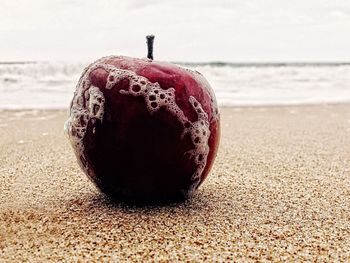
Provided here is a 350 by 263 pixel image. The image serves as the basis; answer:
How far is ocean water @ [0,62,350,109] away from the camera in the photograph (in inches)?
375

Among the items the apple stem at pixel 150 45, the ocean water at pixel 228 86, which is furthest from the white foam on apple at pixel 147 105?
the ocean water at pixel 228 86

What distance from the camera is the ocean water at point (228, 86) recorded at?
9523 millimetres

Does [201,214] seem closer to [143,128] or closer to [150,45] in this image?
[143,128]

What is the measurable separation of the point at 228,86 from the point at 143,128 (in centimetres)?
1046

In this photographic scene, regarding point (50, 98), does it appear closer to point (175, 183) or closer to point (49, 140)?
point (49, 140)

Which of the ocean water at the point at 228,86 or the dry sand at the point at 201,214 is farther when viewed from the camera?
the ocean water at the point at 228,86

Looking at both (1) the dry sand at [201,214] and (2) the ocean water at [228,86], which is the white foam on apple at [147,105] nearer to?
(1) the dry sand at [201,214]

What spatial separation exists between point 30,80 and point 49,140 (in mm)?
7430

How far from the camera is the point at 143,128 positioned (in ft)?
7.75

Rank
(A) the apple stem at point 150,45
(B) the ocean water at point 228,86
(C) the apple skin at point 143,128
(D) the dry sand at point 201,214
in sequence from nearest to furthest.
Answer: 1. (D) the dry sand at point 201,214
2. (C) the apple skin at point 143,128
3. (A) the apple stem at point 150,45
4. (B) the ocean water at point 228,86

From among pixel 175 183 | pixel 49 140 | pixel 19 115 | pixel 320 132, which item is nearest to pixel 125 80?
pixel 175 183

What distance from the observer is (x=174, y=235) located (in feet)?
7.39

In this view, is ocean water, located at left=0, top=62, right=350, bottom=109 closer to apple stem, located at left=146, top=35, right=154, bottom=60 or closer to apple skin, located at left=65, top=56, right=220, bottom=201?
apple stem, located at left=146, top=35, right=154, bottom=60

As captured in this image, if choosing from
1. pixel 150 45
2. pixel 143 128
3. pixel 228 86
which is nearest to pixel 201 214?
pixel 143 128
